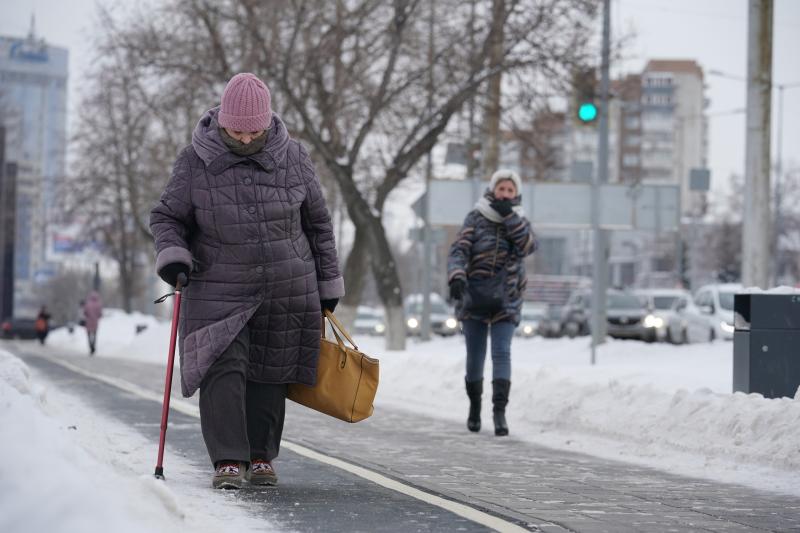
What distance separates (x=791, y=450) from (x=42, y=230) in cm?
5011

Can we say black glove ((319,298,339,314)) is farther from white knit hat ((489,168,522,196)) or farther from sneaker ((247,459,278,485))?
white knit hat ((489,168,522,196))

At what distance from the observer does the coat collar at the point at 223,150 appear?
22.0ft

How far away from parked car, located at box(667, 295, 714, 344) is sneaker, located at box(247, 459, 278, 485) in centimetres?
2722

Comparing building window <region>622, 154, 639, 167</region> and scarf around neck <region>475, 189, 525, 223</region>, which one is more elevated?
building window <region>622, 154, 639, 167</region>

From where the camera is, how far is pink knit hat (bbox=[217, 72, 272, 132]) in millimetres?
6664

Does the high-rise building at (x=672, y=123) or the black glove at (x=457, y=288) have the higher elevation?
the high-rise building at (x=672, y=123)

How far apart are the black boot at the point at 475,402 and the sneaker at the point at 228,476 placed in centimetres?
448

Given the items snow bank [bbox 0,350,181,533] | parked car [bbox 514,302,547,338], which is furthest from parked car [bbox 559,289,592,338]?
snow bank [bbox 0,350,181,533]

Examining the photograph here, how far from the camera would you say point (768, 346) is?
10125mm

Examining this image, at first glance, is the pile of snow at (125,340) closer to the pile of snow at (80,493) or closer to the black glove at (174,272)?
the black glove at (174,272)

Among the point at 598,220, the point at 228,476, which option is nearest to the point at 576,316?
the point at 598,220

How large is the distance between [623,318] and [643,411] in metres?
30.5

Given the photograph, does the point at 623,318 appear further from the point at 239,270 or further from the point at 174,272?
the point at 174,272

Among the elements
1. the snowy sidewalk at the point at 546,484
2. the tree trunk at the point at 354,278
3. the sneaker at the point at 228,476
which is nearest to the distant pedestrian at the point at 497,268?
the snowy sidewalk at the point at 546,484
